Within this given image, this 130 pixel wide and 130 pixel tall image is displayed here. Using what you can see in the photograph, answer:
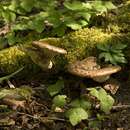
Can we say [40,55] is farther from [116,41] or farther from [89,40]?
[116,41]

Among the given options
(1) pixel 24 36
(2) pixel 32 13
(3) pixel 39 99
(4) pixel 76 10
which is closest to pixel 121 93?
(3) pixel 39 99


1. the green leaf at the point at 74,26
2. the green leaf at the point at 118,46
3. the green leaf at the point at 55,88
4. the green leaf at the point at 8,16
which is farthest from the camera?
the green leaf at the point at 8,16

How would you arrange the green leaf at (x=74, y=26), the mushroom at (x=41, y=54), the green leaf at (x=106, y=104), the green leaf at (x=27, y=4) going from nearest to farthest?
1. the green leaf at (x=106, y=104)
2. the mushroom at (x=41, y=54)
3. the green leaf at (x=74, y=26)
4. the green leaf at (x=27, y=4)

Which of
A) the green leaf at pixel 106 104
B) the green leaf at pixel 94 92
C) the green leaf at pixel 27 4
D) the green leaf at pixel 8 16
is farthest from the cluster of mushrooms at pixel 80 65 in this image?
the green leaf at pixel 27 4

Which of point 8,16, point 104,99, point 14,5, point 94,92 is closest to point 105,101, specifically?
point 104,99

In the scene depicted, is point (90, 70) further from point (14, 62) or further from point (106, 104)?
point (14, 62)

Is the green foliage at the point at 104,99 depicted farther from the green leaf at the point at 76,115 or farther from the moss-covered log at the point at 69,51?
the moss-covered log at the point at 69,51

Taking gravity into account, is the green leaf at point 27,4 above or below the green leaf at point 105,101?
above
